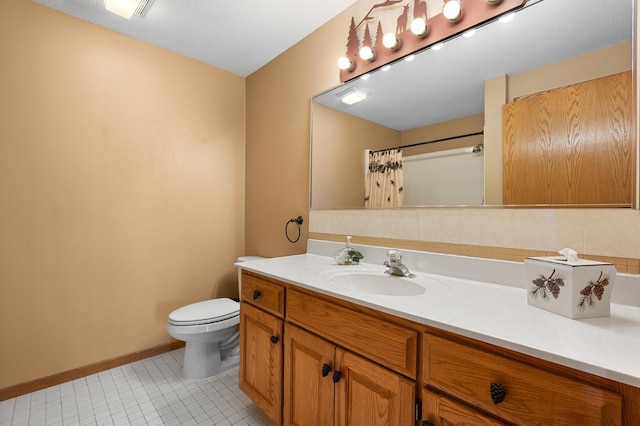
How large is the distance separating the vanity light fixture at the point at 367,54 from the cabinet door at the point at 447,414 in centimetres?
160

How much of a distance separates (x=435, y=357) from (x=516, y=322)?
8.8 inches

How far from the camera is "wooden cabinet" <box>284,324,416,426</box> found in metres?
0.86

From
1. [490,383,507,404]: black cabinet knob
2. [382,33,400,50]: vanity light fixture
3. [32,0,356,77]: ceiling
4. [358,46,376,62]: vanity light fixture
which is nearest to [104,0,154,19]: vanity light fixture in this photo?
[32,0,356,77]: ceiling

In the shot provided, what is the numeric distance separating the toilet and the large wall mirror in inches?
43.6

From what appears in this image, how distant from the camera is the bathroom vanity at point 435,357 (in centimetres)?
56

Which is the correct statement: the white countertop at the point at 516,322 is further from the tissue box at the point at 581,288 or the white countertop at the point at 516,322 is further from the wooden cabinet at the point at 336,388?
the wooden cabinet at the point at 336,388

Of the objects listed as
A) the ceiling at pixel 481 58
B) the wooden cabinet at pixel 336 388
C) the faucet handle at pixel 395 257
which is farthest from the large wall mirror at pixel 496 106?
the wooden cabinet at pixel 336 388

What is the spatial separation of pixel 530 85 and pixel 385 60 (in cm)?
74

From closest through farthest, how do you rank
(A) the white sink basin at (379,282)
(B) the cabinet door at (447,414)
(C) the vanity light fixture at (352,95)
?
(B) the cabinet door at (447,414) < (A) the white sink basin at (379,282) < (C) the vanity light fixture at (352,95)

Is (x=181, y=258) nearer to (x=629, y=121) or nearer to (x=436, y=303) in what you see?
(x=436, y=303)

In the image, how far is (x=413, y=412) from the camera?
81 centimetres

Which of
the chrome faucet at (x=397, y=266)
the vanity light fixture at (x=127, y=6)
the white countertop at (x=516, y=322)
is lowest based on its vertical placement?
the white countertop at (x=516, y=322)

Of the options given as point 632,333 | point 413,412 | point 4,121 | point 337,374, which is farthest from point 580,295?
point 4,121

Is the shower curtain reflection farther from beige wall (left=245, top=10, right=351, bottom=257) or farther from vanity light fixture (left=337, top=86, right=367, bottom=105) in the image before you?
beige wall (left=245, top=10, right=351, bottom=257)
